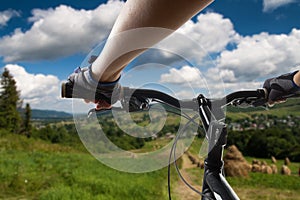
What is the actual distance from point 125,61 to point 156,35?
0.14 metres

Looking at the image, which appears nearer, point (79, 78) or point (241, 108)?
point (79, 78)

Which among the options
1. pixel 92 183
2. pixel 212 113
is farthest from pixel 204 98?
pixel 92 183

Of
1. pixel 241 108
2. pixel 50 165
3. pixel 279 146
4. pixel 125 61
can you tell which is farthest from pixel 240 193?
pixel 279 146

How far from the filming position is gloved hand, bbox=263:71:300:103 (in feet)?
2.88

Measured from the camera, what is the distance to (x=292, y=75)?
0.88 metres

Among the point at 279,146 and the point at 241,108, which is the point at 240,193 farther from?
the point at 279,146

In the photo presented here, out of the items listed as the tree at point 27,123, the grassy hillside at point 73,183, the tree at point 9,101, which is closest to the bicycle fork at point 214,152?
the grassy hillside at point 73,183

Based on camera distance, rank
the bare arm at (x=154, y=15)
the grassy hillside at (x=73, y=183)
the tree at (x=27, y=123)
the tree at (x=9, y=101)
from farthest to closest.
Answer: the tree at (x=27, y=123) → the tree at (x=9, y=101) → the grassy hillside at (x=73, y=183) → the bare arm at (x=154, y=15)

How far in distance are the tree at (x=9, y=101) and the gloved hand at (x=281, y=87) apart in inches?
1132

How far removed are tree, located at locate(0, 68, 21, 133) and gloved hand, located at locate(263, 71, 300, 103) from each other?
28.7m

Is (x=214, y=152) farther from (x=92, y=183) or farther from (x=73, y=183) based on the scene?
(x=73, y=183)

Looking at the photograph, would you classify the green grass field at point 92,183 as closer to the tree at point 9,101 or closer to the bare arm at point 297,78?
the bare arm at point 297,78

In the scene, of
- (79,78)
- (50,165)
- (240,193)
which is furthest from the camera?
(50,165)

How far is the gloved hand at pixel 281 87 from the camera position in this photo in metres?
0.88
